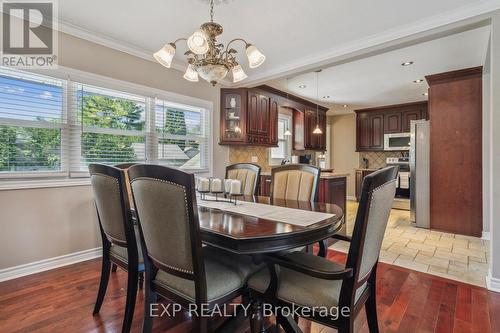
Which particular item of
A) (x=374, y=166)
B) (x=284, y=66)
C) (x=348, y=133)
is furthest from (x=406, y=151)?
(x=284, y=66)

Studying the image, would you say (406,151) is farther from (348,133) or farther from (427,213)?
(427,213)

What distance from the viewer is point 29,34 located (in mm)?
2504

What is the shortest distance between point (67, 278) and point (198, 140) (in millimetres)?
2368

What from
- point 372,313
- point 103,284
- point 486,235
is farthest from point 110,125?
point 486,235

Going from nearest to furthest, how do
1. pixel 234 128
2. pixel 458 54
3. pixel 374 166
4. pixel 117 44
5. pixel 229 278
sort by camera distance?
pixel 229 278, pixel 117 44, pixel 458 54, pixel 234 128, pixel 374 166

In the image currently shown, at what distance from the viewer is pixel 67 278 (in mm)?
2436

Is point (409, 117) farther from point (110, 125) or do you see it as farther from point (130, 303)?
point (130, 303)

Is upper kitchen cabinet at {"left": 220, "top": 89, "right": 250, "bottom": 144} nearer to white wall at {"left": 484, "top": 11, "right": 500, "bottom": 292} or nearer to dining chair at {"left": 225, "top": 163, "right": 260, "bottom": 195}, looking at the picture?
dining chair at {"left": 225, "top": 163, "right": 260, "bottom": 195}

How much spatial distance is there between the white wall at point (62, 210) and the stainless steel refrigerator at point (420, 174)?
14.2 ft

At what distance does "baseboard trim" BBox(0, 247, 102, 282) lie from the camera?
241 cm

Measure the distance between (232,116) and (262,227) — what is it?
10.6 feet

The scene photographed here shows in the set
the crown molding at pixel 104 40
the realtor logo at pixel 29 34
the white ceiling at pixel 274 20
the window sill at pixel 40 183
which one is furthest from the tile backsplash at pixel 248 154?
the realtor logo at pixel 29 34

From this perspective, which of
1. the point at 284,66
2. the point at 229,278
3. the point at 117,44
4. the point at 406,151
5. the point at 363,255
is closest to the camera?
the point at 363,255

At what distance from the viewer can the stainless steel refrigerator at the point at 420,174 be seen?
4.27 metres
